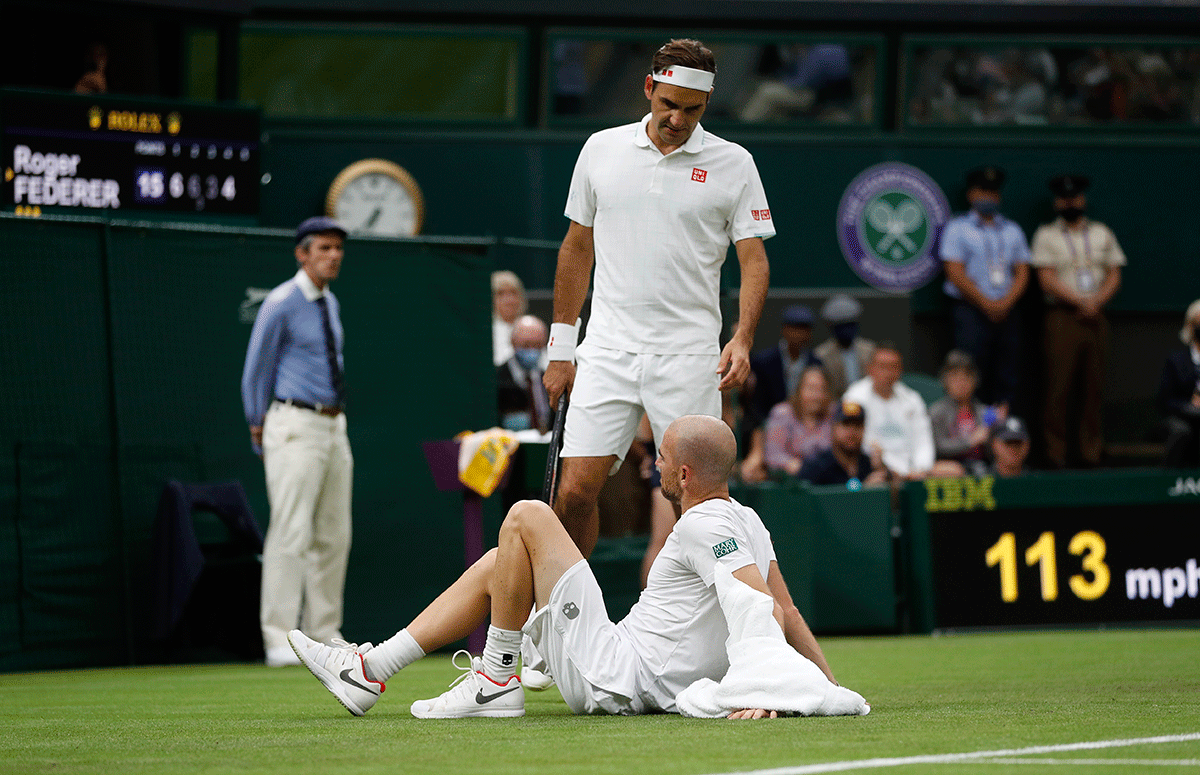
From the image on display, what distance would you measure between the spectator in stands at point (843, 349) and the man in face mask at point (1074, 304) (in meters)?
2.43

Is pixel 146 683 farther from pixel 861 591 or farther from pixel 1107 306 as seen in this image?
pixel 1107 306

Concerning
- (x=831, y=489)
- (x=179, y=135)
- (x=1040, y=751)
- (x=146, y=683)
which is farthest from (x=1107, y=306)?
(x=1040, y=751)

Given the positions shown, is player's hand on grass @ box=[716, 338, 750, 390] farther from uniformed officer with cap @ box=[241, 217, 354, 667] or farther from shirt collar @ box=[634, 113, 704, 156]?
uniformed officer with cap @ box=[241, 217, 354, 667]

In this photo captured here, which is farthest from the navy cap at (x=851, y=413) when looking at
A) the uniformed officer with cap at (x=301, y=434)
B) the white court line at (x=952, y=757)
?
the white court line at (x=952, y=757)

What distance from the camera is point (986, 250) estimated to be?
16.0 meters

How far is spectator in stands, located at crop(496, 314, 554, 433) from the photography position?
11125 millimetres

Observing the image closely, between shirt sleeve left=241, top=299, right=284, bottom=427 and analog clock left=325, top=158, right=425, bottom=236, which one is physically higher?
analog clock left=325, top=158, right=425, bottom=236

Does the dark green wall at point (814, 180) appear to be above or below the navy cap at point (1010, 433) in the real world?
above

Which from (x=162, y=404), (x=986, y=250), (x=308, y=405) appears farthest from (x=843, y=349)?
(x=162, y=404)

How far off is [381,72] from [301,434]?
7.25 meters

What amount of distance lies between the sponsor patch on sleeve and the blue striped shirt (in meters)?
5.04

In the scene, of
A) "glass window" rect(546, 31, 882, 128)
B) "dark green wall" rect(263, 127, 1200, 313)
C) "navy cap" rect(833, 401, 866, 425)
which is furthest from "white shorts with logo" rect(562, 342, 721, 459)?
"glass window" rect(546, 31, 882, 128)

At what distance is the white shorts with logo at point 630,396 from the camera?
6.55m

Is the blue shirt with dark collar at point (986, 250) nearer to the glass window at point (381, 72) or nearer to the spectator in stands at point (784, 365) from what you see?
the spectator in stands at point (784, 365)
